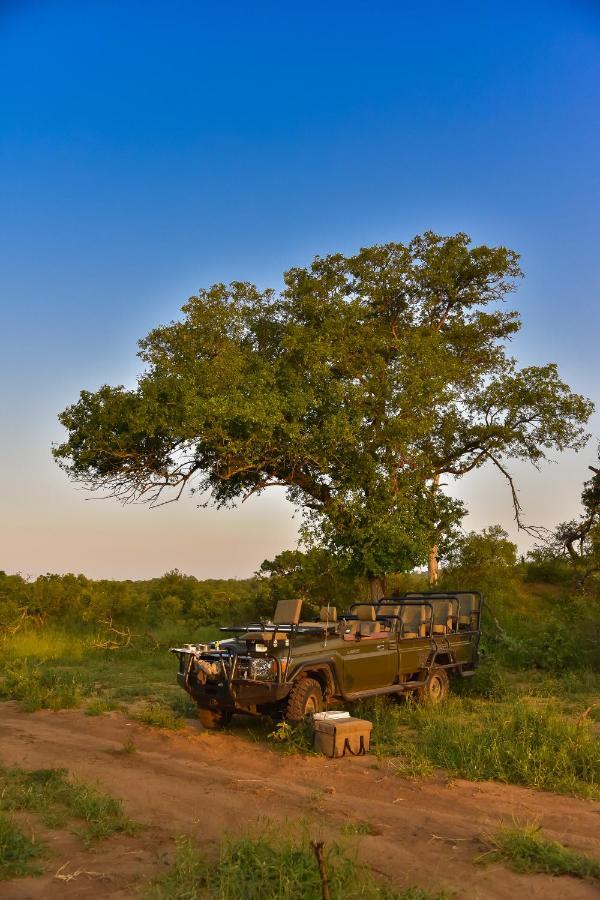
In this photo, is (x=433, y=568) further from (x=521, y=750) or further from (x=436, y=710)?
(x=521, y=750)

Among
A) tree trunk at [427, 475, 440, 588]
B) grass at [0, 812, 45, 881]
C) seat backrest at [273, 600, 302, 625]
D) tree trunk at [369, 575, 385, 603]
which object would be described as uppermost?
tree trunk at [427, 475, 440, 588]

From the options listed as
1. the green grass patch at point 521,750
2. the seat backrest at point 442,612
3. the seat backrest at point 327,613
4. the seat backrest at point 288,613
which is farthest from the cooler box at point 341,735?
the seat backrest at point 442,612

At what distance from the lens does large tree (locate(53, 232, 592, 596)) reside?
18.0 metres

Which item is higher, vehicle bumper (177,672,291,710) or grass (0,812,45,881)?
vehicle bumper (177,672,291,710)

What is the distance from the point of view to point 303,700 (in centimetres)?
984

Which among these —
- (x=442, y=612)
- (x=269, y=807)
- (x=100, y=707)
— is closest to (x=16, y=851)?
(x=269, y=807)

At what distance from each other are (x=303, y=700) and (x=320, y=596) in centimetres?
1164

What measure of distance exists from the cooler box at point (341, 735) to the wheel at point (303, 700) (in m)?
0.42

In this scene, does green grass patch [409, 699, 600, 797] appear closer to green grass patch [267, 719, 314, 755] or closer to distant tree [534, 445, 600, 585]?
green grass patch [267, 719, 314, 755]

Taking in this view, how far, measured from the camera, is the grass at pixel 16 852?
5.41m

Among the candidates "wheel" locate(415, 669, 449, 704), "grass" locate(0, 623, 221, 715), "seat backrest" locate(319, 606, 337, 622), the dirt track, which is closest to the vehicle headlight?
the dirt track

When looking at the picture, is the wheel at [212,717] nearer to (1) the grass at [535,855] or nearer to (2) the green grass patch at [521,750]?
(2) the green grass patch at [521,750]

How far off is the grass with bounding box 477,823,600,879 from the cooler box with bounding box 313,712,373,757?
10.1 ft

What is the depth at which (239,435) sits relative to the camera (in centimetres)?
1803
